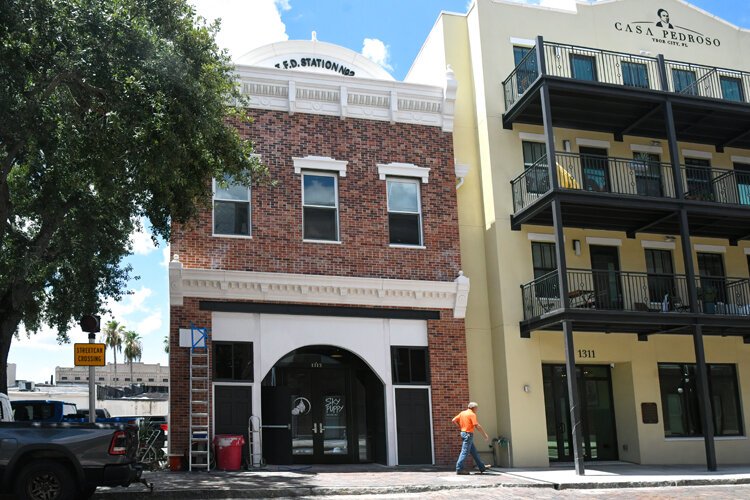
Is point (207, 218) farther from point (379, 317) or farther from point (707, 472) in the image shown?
point (707, 472)

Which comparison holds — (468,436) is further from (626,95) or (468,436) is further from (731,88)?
(731,88)

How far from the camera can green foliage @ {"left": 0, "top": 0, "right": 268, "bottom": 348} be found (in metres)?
13.5

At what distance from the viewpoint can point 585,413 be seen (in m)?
21.8

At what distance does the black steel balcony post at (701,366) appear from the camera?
1872 centimetres

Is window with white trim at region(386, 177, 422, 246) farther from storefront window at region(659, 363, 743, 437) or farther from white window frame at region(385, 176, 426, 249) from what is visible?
storefront window at region(659, 363, 743, 437)

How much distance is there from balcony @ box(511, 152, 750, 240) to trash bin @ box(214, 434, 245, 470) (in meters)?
9.08

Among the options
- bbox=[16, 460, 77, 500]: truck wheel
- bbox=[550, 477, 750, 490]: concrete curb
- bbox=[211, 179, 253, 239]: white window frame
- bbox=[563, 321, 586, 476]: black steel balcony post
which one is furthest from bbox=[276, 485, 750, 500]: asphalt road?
bbox=[211, 179, 253, 239]: white window frame

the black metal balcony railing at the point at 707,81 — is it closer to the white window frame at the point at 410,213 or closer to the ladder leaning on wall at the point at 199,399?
the white window frame at the point at 410,213

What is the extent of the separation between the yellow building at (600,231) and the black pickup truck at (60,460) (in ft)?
35.5

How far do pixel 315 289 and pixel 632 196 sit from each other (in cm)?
818

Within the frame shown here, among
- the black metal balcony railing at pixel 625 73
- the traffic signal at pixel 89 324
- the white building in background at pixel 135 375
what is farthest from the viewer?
the white building in background at pixel 135 375

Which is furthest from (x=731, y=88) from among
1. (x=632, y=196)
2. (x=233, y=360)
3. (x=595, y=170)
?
(x=233, y=360)

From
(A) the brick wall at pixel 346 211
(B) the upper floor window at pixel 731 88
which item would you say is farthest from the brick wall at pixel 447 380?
(B) the upper floor window at pixel 731 88

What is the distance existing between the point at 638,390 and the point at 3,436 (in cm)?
1571
